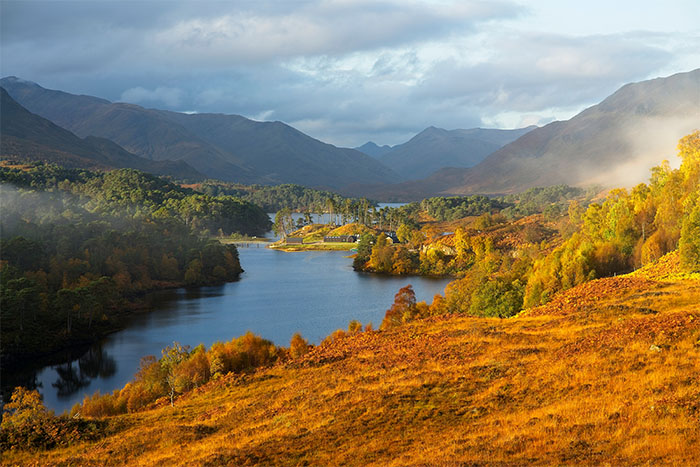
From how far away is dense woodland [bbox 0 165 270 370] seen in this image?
57281 millimetres

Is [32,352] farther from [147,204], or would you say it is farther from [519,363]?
[147,204]

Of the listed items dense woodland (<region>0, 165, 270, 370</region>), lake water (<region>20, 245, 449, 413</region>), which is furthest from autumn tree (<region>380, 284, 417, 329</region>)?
dense woodland (<region>0, 165, 270, 370</region>)

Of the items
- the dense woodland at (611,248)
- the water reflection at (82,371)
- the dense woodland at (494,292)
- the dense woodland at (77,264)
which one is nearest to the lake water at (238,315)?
the water reflection at (82,371)

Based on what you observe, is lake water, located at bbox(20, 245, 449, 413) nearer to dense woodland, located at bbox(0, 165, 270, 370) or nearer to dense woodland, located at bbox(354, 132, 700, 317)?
dense woodland, located at bbox(0, 165, 270, 370)

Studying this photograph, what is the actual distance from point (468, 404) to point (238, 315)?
53108mm

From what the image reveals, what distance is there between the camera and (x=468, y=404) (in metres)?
19.9

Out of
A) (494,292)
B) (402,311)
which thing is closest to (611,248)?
(494,292)

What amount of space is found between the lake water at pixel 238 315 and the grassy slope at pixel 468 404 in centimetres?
2031

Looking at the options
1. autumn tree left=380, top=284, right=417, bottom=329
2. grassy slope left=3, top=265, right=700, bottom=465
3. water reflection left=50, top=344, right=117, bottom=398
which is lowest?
water reflection left=50, top=344, right=117, bottom=398

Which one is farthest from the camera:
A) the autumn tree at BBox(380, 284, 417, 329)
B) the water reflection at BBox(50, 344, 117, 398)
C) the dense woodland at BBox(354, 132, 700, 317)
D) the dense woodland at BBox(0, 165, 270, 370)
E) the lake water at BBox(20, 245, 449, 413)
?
the dense woodland at BBox(0, 165, 270, 370)

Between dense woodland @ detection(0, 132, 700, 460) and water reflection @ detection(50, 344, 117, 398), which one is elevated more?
dense woodland @ detection(0, 132, 700, 460)

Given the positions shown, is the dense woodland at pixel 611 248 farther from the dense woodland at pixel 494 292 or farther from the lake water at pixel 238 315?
the lake water at pixel 238 315

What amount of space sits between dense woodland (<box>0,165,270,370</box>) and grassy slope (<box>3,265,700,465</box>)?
32286 millimetres

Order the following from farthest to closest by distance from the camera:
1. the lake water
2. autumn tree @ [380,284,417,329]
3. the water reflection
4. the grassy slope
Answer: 1. autumn tree @ [380,284,417,329]
2. the lake water
3. the water reflection
4. the grassy slope
